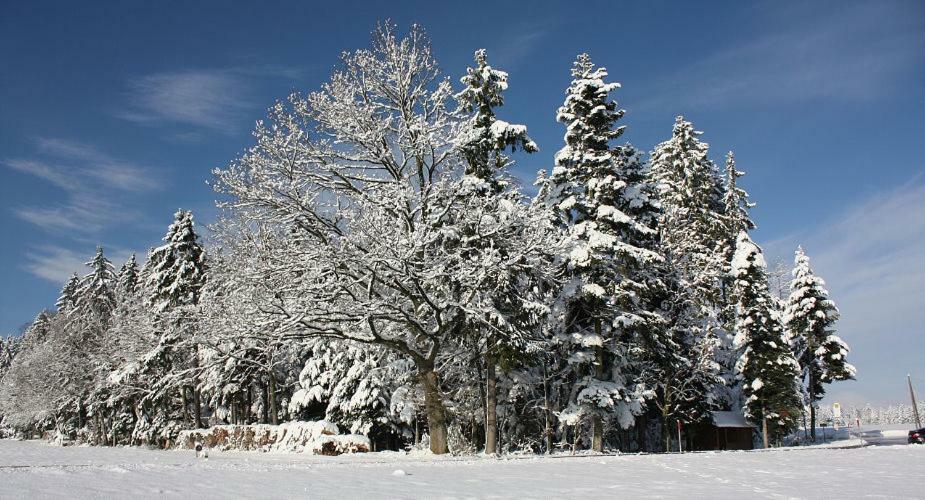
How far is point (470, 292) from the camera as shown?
1986 centimetres

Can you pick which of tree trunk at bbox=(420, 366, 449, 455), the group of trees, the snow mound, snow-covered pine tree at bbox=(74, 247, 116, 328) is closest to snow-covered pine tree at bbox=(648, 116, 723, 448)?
the group of trees

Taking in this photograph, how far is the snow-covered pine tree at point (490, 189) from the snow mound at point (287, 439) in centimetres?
588

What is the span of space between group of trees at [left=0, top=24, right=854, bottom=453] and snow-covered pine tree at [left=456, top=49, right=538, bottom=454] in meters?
0.09

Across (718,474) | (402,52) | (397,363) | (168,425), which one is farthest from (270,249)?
(168,425)

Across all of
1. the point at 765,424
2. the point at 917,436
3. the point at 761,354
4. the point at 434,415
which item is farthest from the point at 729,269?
the point at 434,415

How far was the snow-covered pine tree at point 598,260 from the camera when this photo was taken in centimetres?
2594

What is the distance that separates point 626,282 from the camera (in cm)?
2720

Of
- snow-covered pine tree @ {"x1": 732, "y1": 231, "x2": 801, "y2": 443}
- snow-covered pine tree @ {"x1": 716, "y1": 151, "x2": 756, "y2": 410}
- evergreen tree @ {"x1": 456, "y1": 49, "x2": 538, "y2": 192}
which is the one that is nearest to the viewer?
evergreen tree @ {"x1": 456, "y1": 49, "x2": 538, "y2": 192}

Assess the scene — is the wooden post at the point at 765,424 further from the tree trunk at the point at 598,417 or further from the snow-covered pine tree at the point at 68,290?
the snow-covered pine tree at the point at 68,290

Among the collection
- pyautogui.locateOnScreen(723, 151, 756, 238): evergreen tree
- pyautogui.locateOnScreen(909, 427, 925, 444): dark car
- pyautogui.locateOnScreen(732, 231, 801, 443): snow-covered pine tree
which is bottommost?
pyautogui.locateOnScreen(909, 427, 925, 444): dark car

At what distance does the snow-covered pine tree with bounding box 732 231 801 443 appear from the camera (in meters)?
38.1

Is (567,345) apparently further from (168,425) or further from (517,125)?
(168,425)

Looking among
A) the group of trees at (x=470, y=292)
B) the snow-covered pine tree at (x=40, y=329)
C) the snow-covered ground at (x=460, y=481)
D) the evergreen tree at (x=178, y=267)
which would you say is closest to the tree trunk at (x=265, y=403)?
the group of trees at (x=470, y=292)

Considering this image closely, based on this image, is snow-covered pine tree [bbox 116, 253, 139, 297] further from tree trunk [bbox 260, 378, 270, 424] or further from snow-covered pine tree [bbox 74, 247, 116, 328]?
tree trunk [bbox 260, 378, 270, 424]
